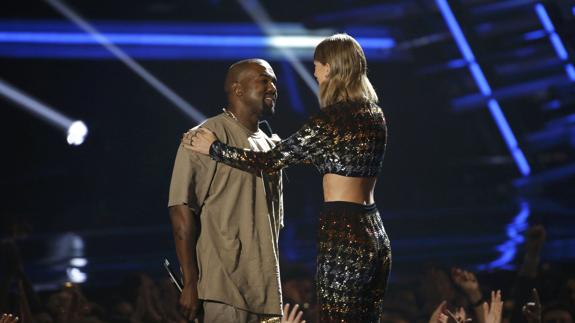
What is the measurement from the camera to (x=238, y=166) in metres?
3.05

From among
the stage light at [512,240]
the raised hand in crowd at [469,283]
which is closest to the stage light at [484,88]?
the stage light at [512,240]

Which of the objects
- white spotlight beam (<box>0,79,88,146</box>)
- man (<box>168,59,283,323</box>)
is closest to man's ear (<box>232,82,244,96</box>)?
man (<box>168,59,283,323</box>)

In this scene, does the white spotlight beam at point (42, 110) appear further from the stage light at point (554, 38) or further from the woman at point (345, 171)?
the woman at point (345, 171)

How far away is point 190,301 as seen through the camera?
312cm

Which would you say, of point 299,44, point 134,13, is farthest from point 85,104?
point 299,44

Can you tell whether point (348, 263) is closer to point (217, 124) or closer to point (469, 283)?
point (217, 124)

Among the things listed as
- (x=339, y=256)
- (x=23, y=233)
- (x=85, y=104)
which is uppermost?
(x=85, y=104)

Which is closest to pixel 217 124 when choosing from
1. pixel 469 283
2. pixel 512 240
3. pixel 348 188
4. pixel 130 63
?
pixel 348 188

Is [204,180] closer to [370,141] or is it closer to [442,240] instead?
[370,141]

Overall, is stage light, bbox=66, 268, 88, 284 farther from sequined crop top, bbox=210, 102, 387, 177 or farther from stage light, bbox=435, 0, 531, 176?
stage light, bbox=435, 0, 531, 176

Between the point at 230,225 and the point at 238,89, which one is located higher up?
the point at 238,89

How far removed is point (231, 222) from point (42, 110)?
694 cm

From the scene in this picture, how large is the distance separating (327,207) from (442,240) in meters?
5.76

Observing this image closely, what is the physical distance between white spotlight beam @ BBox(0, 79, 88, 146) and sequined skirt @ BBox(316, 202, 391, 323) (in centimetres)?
707
